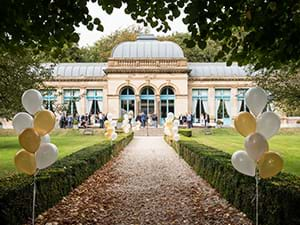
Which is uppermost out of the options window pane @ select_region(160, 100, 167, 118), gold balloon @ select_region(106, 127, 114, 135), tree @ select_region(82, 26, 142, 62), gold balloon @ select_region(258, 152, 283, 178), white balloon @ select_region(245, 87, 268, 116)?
tree @ select_region(82, 26, 142, 62)

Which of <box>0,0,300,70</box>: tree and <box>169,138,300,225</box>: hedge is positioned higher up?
<box>0,0,300,70</box>: tree

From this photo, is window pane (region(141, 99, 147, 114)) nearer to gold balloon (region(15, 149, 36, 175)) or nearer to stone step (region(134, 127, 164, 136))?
stone step (region(134, 127, 164, 136))

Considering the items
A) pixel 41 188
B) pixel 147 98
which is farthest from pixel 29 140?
pixel 147 98

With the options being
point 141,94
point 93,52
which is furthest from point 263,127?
point 93,52

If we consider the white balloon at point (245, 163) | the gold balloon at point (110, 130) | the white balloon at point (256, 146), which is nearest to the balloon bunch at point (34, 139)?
the white balloon at point (245, 163)

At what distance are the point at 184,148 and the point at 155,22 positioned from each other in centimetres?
861

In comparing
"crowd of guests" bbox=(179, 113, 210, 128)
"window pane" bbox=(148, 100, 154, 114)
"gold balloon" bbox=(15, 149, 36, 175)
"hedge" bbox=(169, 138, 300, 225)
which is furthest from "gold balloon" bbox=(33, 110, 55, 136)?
"window pane" bbox=(148, 100, 154, 114)

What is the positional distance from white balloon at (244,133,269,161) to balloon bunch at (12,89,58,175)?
2.73 m

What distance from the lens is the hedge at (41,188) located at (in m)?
5.48

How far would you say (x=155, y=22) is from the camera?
7621 mm

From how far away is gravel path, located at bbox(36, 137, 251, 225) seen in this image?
6672 mm

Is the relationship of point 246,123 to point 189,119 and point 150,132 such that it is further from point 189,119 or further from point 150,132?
point 189,119

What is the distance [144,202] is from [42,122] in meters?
2.84

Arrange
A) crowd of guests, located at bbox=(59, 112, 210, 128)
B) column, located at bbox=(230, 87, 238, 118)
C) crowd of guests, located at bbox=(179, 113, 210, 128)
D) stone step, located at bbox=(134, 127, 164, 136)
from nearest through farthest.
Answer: stone step, located at bbox=(134, 127, 164, 136), crowd of guests, located at bbox=(179, 113, 210, 128), crowd of guests, located at bbox=(59, 112, 210, 128), column, located at bbox=(230, 87, 238, 118)
